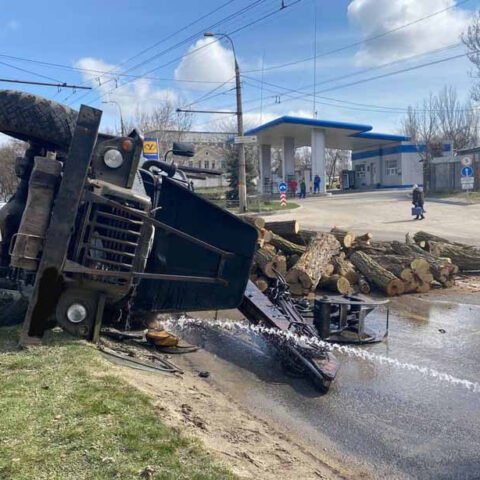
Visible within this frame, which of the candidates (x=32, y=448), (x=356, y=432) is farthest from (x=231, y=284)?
(x=32, y=448)

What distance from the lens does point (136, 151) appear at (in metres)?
4.53

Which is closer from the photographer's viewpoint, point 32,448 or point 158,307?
point 32,448

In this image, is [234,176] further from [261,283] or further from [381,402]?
[381,402]

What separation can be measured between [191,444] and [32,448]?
0.86 m

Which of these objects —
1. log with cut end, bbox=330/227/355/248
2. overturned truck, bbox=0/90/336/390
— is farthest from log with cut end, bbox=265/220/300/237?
overturned truck, bbox=0/90/336/390

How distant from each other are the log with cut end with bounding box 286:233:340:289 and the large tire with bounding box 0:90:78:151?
551 centimetres

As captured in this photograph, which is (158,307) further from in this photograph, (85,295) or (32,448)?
(32,448)

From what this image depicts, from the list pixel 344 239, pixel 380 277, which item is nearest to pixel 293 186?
pixel 344 239

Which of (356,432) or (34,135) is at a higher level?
(34,135)

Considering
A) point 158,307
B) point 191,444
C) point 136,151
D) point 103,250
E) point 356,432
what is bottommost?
point 356,432

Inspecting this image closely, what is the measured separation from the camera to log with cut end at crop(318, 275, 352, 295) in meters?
9.77

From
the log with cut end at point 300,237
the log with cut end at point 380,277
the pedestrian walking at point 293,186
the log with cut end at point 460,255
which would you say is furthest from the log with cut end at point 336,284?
the pedestrian walking at point 293,186

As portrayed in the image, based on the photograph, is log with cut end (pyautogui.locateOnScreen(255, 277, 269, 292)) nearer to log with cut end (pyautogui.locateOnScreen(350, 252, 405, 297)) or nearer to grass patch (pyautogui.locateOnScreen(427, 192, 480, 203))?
log with cut end (pyautogui.locateOnScreen(350, 252, 405, 297))

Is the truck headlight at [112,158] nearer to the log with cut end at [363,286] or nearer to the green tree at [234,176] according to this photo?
the log with cut end at [363,286]
